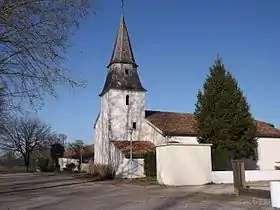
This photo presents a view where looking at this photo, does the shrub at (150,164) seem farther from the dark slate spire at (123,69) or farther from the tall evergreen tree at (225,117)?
the dark slate spire at (123,69)

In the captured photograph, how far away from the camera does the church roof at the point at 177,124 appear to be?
117ft

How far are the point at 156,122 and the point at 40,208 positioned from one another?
82.4 ft

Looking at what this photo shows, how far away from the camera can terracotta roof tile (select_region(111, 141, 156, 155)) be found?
34597 millimetres

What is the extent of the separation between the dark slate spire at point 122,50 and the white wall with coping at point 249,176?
1885cm

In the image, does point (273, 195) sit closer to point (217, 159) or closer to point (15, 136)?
point (217, 159)

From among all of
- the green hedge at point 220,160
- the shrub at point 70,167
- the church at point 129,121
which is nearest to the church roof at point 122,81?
the church at point 129,121

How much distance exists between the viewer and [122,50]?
40.2 m

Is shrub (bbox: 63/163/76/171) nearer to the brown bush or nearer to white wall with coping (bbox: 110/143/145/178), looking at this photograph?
the brown bush

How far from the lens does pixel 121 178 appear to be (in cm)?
3388

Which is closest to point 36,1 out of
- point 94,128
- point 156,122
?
point 156,122

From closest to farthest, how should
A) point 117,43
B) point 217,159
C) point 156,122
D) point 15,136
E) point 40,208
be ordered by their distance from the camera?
point 40,208 < point 217,159 < point 156,122 < point 117,43 < point 15,136

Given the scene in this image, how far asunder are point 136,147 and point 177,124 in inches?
191

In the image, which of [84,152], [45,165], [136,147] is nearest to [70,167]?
[84,152]

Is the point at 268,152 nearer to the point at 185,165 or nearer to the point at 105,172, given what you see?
the point at 105,172
